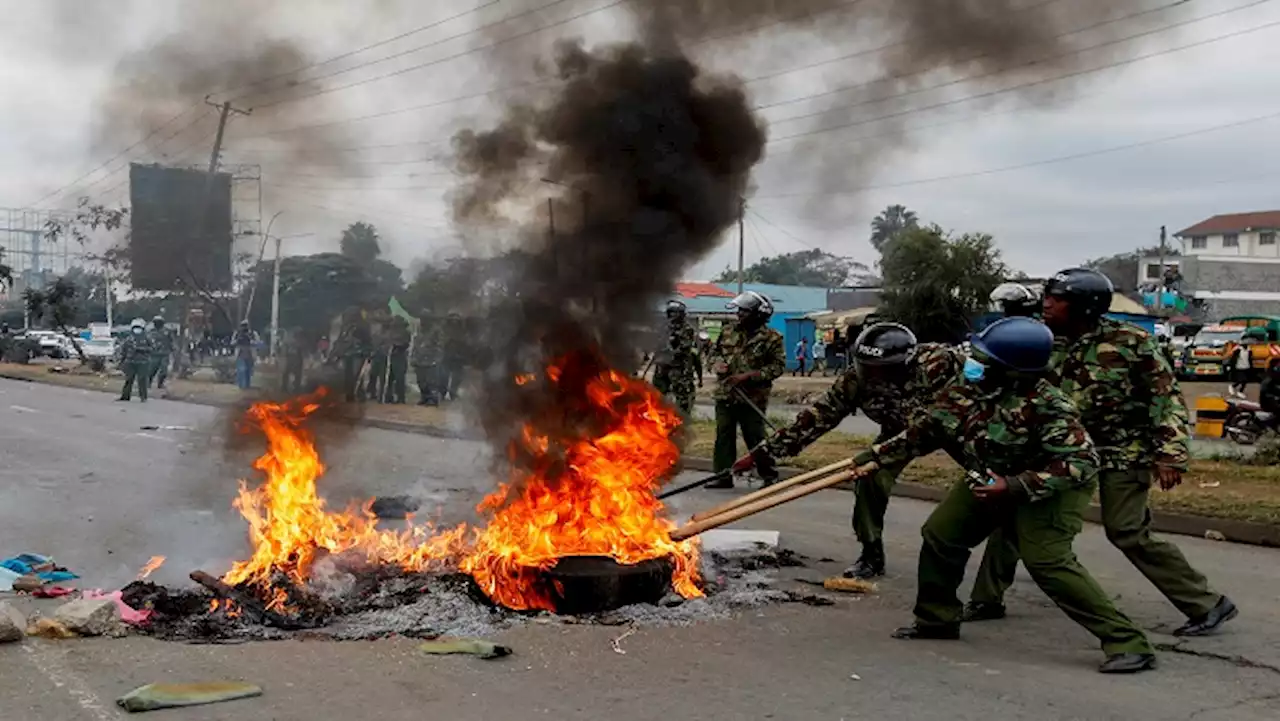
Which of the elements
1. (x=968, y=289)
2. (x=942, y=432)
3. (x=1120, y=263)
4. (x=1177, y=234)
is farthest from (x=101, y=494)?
(x=1177, y=234)

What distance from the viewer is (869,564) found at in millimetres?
6598

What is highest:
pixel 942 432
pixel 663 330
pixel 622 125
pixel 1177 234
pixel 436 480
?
pixel 1177 234

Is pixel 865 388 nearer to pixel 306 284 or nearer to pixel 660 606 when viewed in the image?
pixel 660 606

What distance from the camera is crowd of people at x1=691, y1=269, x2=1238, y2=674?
4.67m

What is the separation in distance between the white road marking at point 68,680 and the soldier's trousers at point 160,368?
18.3 metres

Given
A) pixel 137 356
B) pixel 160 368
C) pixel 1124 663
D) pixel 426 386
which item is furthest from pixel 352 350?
pixel 160 368

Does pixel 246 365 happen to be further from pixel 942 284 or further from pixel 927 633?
pixel 942 284

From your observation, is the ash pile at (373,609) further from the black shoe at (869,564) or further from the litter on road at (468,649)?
the black shoe at (869,564)

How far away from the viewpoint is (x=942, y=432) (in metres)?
5.54

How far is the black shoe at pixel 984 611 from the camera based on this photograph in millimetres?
5673

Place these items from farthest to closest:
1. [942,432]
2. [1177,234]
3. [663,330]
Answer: [1177,234]
[663,330]
[942,432]

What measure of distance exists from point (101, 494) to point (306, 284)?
2942mm

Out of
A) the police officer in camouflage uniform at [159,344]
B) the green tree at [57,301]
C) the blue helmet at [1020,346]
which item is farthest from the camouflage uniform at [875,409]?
the green tree at [57,301]

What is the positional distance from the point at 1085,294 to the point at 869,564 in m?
2.05
